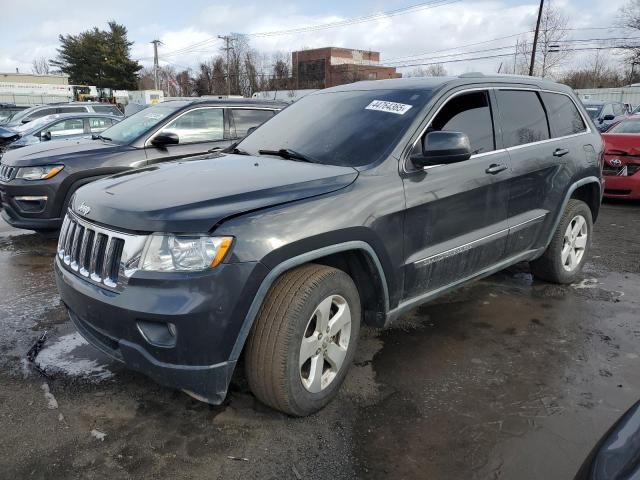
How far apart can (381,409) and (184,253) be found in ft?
4.61

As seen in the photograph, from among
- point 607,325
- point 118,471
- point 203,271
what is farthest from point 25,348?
point 607,325

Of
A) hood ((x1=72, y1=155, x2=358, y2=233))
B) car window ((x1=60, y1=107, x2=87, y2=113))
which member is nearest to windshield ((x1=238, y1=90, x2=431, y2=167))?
hood ((x1=72, y1=155, x2=358, y2=233))

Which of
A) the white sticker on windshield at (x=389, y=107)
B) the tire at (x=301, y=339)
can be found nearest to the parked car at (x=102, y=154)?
the white sticker on windshield at (x=389, y=107)

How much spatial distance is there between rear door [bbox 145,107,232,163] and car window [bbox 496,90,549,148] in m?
3.41

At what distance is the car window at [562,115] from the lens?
4418 mm

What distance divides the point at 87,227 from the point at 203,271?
85 centimetres

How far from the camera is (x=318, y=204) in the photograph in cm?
265

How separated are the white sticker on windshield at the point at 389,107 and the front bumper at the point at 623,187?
677 cm

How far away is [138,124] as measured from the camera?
6.55 m

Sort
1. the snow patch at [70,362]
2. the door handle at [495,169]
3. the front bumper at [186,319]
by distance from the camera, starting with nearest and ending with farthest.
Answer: the front bumper at [186,319], the snow patch at [70,362], the door handle at [495,169]

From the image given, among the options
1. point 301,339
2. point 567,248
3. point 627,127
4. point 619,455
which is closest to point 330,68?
point 627,127

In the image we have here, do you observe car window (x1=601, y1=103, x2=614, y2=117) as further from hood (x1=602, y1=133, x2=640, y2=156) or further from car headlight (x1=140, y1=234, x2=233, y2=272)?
car headlight (x1=140, y1=234, x2=233, y2=272)

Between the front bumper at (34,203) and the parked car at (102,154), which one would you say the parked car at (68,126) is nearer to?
the parked car at (102,154)

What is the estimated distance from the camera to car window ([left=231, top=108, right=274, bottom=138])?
6.91m
